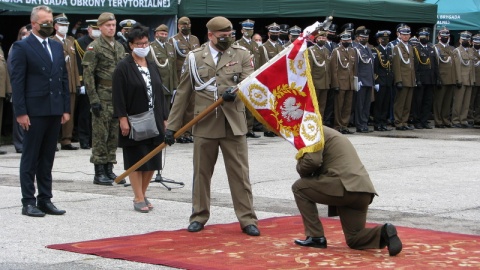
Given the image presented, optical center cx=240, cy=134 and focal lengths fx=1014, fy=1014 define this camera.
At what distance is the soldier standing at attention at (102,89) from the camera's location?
11.9 meters

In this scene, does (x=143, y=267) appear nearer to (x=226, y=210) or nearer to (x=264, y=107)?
(x=264, y=107)

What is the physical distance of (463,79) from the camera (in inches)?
934

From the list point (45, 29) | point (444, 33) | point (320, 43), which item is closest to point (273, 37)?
point (320, 43)

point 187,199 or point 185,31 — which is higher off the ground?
point 185,31

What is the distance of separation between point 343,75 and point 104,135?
9.76 m

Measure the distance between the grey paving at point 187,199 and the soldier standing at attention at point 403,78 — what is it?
4979 mm

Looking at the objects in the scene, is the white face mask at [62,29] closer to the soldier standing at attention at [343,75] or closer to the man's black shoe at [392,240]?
the soldier standing at attention at [343,75]

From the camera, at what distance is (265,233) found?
8.91m

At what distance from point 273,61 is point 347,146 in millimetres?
1023

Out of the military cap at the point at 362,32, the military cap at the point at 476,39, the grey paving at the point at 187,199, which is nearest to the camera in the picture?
the grey paving at the point at 187,199

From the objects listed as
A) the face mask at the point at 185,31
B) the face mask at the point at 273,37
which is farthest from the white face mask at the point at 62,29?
the face mask at the point at 273,37

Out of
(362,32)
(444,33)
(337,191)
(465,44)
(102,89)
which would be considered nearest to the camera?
(337,191)

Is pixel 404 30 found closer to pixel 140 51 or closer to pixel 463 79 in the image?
pixel 463 79

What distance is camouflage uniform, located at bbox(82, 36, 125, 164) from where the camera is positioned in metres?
12.0
